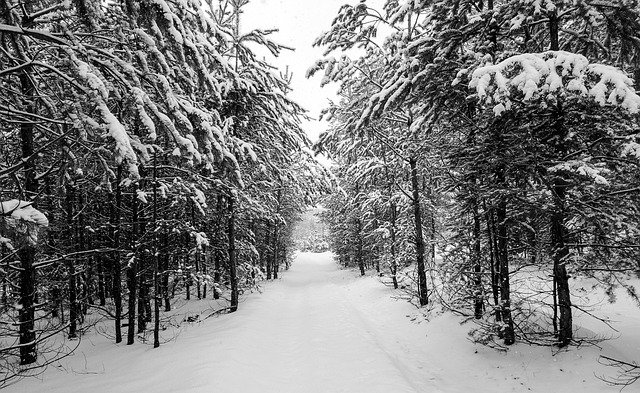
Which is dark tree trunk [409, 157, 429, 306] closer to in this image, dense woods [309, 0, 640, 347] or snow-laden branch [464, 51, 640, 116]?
dense woods [309, 0, 640, 347]

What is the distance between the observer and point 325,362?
25.3 ft

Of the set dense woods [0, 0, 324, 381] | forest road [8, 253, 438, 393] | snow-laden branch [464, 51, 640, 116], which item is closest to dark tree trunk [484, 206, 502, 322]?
forest road [8, 253, 438, 393]

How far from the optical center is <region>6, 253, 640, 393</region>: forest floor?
6148 mm

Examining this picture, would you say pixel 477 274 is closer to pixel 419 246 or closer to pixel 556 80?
pixel 419 246

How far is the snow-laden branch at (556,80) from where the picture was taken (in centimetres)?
442

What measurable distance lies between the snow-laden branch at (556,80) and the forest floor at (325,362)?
4825mm

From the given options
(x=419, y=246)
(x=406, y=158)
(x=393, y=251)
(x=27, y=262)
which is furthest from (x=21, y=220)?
(x=393, y=251)

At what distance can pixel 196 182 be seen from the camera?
12070mm

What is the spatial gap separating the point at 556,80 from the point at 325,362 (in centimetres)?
744

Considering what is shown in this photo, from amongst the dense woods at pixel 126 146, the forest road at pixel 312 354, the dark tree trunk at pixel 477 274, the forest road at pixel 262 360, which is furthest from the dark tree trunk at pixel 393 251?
the dark tree trunk at pixel 477 274

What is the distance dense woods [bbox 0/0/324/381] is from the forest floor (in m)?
1.17

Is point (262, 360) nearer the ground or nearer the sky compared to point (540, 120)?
nearer the ground

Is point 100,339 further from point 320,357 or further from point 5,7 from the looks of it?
point 5,7

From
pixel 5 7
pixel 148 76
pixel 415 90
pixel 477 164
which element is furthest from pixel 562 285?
pixel 5 7
